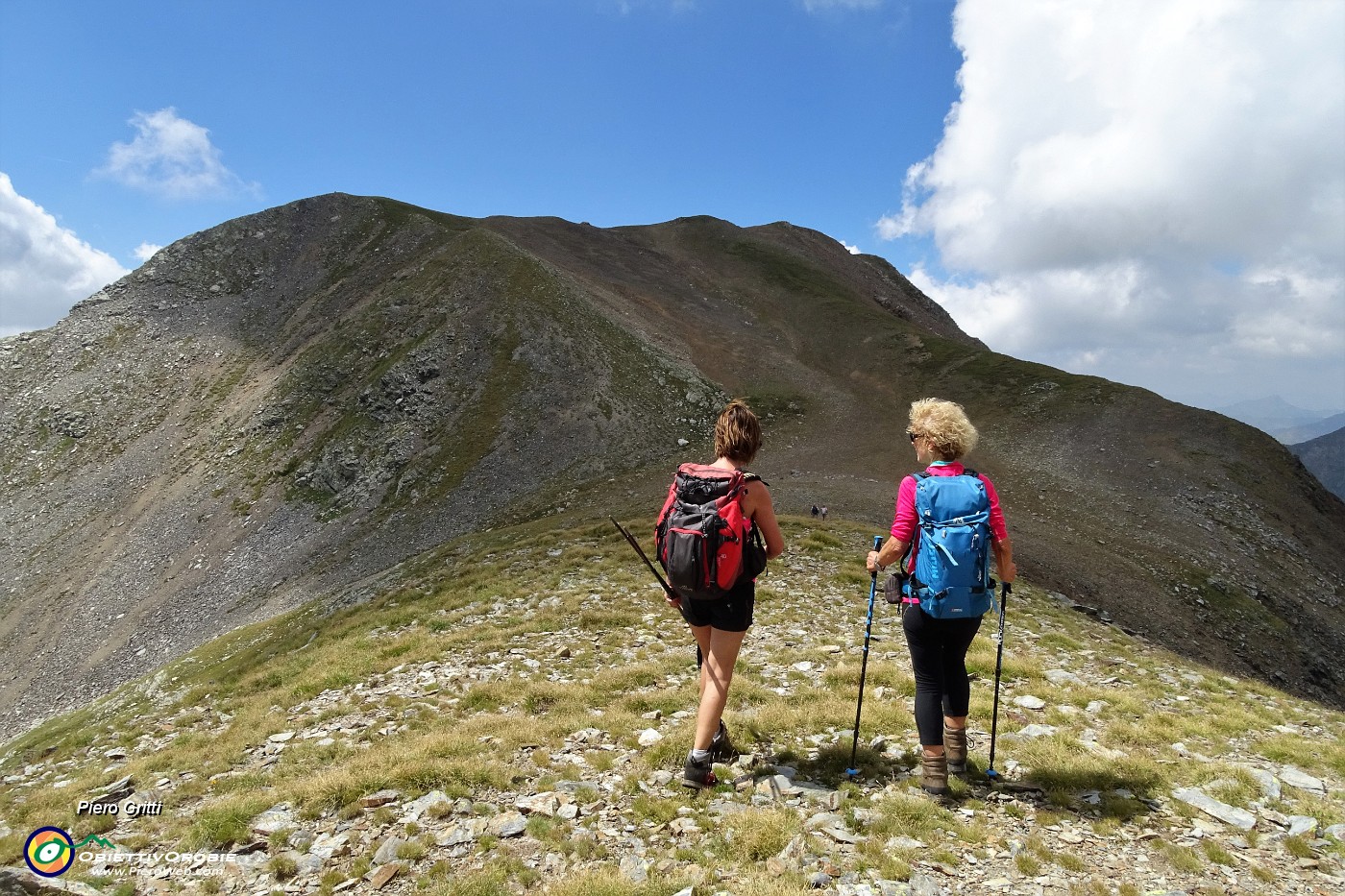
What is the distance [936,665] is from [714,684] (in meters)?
2.54

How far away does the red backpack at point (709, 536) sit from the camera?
6.84 meters

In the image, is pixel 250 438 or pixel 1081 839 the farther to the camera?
pixel 250 438

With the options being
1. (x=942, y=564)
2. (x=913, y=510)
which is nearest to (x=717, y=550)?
(x=913, y=510)

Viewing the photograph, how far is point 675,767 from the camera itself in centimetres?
812

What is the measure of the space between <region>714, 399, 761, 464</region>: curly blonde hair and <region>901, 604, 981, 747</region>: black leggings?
2.51m

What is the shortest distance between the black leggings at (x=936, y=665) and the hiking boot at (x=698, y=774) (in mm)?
2497

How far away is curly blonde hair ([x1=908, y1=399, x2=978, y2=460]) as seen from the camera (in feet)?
23.0

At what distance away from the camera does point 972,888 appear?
577 cm

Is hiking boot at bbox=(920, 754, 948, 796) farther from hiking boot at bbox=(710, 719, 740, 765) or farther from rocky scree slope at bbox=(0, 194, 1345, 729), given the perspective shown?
rocky scree slope at bbox=(0, 194, 1345, 729)

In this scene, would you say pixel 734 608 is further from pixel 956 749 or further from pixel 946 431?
pixel 956 749

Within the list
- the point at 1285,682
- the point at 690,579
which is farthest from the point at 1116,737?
the point at 1285,682

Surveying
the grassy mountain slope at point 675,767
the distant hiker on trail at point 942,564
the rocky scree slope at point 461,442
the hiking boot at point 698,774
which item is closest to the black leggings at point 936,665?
the distant hiker on trail at point 942,564

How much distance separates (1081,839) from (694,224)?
105 metres

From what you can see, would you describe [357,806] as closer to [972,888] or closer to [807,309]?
[972,888]
